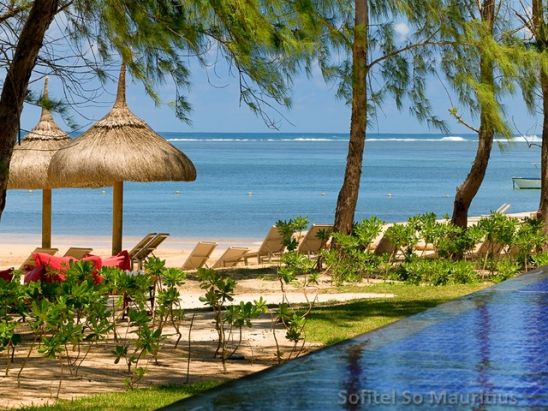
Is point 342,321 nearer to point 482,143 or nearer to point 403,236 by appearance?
point 403,236

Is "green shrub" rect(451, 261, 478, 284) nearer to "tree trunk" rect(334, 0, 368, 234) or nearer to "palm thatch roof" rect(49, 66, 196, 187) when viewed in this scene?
"tree trunk" rect(334, 0, 368, 234)

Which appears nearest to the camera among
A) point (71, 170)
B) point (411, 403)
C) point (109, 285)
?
point (411, 403)

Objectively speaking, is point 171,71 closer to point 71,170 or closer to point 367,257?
point 367,257

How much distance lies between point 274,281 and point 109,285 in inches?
232

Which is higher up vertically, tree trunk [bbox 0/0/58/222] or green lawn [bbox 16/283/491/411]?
tree trunk [bbox 0/0/58/222]

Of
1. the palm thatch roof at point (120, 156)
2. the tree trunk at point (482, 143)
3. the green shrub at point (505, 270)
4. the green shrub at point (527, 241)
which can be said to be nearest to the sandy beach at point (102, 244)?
the palm thatch roof at point (120, 156)

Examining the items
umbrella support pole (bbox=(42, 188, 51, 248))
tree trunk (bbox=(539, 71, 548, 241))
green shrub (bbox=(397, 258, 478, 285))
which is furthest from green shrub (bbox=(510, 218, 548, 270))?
umbrella support pole (bbox=(42, 188, 51, 248))

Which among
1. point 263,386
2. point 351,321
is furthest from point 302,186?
point 263,386

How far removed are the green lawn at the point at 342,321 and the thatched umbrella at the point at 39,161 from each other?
203 inches

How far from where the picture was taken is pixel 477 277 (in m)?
10.7

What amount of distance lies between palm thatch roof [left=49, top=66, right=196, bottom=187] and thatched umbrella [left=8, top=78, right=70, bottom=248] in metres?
1.32

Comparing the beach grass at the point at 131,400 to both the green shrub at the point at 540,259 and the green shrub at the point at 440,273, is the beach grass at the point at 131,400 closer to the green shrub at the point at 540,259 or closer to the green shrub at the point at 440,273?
the green shrub at the point at 440,273

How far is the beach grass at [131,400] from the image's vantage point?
4711 millimetres

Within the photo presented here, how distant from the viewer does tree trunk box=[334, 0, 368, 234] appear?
11.7 metres
